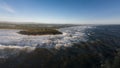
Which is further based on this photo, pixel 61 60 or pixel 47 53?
pixel 47 53

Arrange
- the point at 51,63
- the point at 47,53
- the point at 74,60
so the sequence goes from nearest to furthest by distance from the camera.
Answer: the point at 51,63 < the point at 74,60 < the point at 47,53

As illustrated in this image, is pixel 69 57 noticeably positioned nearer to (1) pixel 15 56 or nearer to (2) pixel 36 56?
(2) pixel 36 56

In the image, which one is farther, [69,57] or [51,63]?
[69,57]

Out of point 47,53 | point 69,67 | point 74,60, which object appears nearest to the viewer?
point 69,67

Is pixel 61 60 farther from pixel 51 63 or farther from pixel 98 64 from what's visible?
pixel 98 64

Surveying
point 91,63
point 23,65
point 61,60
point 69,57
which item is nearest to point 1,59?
point 23,65

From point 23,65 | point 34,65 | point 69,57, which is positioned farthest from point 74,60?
point 23,65

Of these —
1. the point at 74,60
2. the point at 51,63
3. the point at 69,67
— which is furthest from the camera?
the point at 74,60

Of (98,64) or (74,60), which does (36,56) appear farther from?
(98,64)
